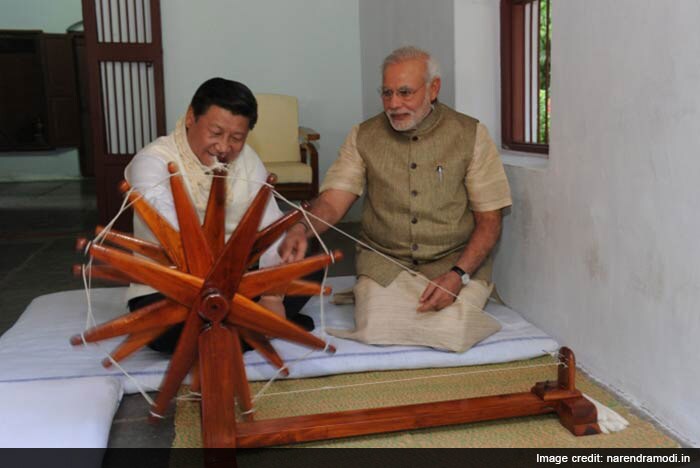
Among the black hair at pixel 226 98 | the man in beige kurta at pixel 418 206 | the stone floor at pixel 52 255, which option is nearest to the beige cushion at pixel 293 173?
the stone floor at pixel 52 255

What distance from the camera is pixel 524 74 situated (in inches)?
128

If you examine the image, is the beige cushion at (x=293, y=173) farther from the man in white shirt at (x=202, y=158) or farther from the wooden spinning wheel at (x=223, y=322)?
the wooden spinning wheel at (x=223, y=322)

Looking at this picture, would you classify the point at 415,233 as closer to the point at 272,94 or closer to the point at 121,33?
the point at 272,94

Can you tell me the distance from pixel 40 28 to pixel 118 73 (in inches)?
232

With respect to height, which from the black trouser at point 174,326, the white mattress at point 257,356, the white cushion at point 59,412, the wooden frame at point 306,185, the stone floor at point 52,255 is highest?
the wooden frame at point 306,185

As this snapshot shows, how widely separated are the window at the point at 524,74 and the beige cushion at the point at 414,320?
90 cm

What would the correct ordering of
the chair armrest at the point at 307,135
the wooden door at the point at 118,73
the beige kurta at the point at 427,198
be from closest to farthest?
1. the beige kurta at the point at 427,198
2. the chair armrest at the point at 307,135
3. the wooden door at the point at 118,73

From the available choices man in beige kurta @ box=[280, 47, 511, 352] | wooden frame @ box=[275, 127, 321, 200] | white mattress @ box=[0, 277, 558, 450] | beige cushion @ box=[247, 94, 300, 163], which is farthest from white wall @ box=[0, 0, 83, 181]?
man in beige kurta @ box=[280, 47, 511, 352]

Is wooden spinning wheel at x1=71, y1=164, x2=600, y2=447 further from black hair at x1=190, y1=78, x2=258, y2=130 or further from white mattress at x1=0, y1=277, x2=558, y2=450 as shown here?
black hair at x1=190, y1=78, x2=258, y2=130

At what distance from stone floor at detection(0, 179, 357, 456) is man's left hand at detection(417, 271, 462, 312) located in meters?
0.95

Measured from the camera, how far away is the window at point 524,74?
3178 millimetres

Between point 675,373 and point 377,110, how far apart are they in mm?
3706

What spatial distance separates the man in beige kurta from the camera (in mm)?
2582

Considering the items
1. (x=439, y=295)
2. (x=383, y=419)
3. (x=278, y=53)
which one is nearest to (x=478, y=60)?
(x=439, y=295)
